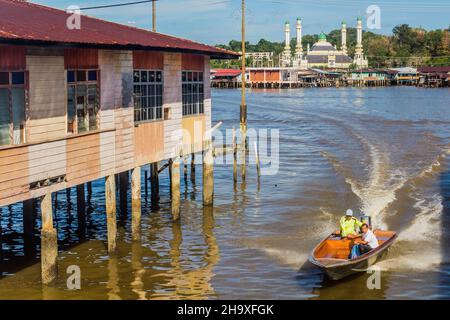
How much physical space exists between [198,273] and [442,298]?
7411 millimetres

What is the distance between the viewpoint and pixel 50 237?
21953 millimetres

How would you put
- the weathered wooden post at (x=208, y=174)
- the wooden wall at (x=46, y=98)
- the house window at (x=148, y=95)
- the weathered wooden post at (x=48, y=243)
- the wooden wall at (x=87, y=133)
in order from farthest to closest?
the weathered wooden post at (x=208, y=174), the house window at (x=148, y=95), the weathered wooden post at (x=48, y=243), the wooden wall at (x=46, y=98), the wooden wall at (x=87, y=133)

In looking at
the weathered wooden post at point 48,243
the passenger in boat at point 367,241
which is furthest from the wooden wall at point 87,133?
the passenger in boat at point 367,241

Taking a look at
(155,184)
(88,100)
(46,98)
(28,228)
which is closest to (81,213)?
(28,228)

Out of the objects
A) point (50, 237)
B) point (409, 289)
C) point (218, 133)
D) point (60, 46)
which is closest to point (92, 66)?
point (60, 46)

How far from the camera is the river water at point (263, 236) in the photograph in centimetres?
2295

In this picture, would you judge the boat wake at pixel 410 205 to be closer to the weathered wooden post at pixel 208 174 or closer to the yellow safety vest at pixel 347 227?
the yellow safety vest at pixel 347 227

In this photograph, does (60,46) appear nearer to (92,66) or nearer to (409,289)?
(92,66)

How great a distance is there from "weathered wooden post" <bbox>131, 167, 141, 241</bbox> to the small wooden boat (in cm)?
711

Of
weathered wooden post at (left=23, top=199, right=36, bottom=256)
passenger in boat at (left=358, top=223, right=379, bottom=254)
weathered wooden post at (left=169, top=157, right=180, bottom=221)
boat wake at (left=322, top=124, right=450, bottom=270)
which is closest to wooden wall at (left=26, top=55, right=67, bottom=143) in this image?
weathered wooden post at (left=23, top=199, right=36, bottom=256)

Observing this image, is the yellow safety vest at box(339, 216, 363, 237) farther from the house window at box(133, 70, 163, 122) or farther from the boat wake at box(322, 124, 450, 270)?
the house window at box(133, 70, 163, 122)

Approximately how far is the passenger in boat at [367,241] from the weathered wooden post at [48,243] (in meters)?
9.01

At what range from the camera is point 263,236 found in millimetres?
29953

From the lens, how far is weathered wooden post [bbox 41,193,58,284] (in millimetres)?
21906
